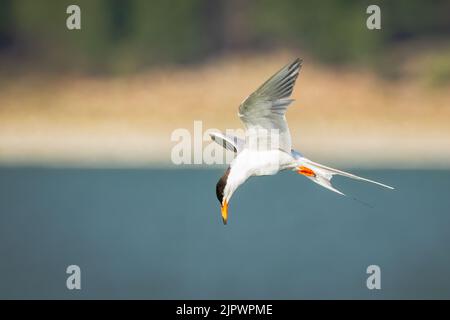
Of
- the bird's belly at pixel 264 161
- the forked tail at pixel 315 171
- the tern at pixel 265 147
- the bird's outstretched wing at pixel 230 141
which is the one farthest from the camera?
the bird's outstretched wing at pixel 230 141

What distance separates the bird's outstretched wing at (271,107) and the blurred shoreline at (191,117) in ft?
51.8

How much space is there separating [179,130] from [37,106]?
4.59 meters


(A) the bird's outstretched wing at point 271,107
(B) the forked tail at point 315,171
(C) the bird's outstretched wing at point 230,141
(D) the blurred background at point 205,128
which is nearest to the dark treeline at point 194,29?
(D) the blurred background at point 205,128

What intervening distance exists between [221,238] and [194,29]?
389 inches

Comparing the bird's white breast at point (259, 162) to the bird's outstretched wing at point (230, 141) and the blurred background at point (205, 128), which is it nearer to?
the bird's outstretched wing at point (230, 141)

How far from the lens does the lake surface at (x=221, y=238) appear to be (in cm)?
1381

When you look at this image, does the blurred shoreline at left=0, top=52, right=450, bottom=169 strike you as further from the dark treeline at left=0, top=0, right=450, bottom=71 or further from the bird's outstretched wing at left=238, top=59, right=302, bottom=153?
the bird's outstretched wing at left=238, top=59, right=302, bottom=153

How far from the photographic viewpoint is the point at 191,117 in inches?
909

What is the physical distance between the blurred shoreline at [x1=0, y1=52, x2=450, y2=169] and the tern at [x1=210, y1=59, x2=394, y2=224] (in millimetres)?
15604

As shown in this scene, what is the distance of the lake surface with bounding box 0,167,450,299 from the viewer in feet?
45.3

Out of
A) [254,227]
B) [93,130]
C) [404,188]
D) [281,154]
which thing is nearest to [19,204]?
[93,130]

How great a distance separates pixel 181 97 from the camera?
923 inches

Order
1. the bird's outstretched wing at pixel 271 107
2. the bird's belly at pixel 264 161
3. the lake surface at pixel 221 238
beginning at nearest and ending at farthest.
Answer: the bird's outstretched wing at pixel 271 107, the bird's belly at pixel 264 161, the lake surface at pixel 221 238

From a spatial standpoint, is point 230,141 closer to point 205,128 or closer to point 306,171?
point 306,171
